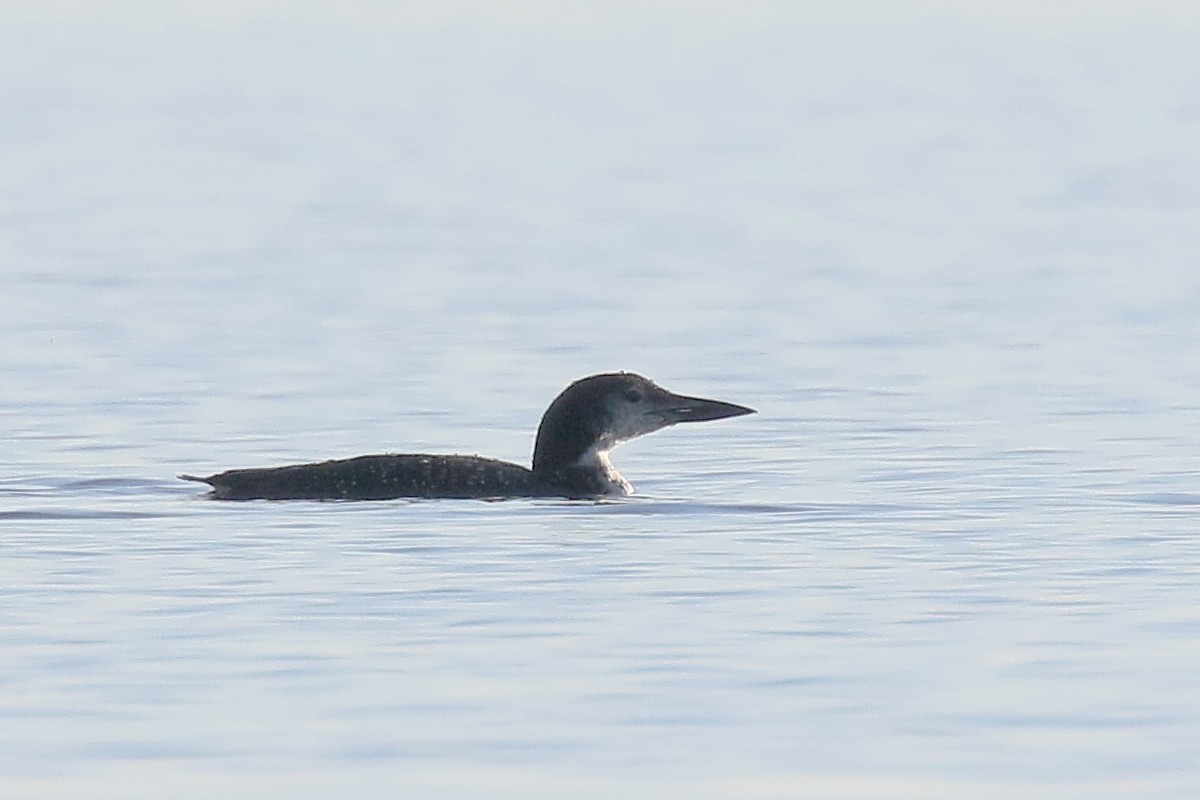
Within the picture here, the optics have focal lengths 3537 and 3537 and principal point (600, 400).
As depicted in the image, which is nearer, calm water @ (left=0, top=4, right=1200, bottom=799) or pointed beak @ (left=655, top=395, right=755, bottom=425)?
calm water @ (left=0, top=4, right=1200, bottom=799)

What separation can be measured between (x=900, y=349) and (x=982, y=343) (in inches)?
20.2

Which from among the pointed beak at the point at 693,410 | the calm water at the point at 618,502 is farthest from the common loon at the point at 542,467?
the calm water at the point at 618,502

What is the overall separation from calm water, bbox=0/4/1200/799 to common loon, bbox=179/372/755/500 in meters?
0.15

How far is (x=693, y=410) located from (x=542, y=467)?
63 centimetres

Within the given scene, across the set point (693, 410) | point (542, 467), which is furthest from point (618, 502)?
point (693, 410)

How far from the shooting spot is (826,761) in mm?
7465

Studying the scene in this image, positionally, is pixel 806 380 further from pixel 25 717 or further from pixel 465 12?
pixel 465 12

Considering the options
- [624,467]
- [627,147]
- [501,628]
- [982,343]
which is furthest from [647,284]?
[627,147]

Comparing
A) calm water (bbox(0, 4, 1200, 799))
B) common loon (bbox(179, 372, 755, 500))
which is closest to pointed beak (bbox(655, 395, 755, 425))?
common loon (bbox(179, 372, 755, 500))

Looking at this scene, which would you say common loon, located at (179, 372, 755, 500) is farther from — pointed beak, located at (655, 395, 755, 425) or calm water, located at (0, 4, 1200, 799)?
calm water, located at (0, 4, 1200, 799)

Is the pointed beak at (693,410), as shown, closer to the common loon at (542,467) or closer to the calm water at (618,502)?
the common loon at (542,467)

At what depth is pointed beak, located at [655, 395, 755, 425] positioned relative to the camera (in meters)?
12.3

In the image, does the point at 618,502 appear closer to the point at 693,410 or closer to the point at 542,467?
the point at 542,467

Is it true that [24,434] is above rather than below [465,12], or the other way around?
below
